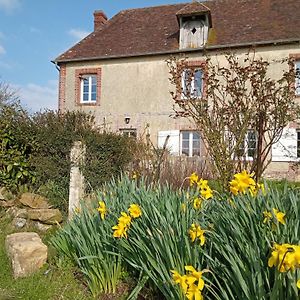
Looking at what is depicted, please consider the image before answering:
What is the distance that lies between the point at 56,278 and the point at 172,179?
468 cm

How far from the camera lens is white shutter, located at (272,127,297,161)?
1453cm

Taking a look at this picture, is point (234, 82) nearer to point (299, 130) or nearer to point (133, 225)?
point (133, 225)

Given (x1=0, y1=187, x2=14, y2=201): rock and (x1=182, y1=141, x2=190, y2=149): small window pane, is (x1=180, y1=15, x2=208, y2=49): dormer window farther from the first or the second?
(x1=0, y1=187, x2=14, y2=201): rock

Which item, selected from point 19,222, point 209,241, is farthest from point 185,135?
point 209,241

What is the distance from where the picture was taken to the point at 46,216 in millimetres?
6121

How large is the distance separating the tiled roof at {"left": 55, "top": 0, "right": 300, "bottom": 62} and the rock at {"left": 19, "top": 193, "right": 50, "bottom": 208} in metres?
11.8

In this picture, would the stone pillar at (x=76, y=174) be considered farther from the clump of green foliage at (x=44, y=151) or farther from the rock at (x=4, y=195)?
the rock at (x=4, y=195)

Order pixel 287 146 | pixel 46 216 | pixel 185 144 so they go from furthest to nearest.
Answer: pixel 185 144, pixel 287 146, pixel 46 216

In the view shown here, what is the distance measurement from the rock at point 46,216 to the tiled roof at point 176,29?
12011mm

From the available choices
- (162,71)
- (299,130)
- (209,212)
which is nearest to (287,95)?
(209,212)

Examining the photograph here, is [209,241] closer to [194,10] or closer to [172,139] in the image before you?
[172,139]

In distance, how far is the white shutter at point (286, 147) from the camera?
47.7 ft

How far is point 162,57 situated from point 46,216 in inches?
482

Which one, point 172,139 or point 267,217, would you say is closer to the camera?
point 267,217
